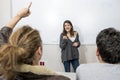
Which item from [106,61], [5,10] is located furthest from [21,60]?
[5,10]

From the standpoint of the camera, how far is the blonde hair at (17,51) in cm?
112

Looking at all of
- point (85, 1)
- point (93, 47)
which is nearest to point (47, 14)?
point (85, 1)

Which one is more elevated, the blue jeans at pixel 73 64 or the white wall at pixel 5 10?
the white wall at pixel 5 10

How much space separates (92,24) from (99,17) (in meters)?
0.22

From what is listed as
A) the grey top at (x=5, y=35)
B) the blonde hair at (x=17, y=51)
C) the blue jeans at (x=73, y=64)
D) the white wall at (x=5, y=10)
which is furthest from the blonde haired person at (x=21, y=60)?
the white wall at (x=5, y=10)

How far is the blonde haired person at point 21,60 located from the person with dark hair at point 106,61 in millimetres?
319

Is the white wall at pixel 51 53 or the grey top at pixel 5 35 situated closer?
the grey top at pixel 5 35

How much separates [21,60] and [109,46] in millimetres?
582

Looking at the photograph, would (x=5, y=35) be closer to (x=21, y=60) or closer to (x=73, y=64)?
(x=21, y=60)

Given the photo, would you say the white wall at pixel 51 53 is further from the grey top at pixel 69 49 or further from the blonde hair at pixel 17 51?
the blonde hair at pixel 17 51

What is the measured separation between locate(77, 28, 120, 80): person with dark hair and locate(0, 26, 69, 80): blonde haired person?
1.05 ft

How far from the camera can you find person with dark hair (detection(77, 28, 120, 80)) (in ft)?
4.39

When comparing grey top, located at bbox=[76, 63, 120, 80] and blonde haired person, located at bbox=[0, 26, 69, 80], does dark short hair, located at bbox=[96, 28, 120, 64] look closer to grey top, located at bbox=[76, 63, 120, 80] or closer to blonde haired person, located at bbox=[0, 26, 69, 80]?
grey top, located at bbox=[76, 63, 120, 80]

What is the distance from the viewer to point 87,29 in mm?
4848
